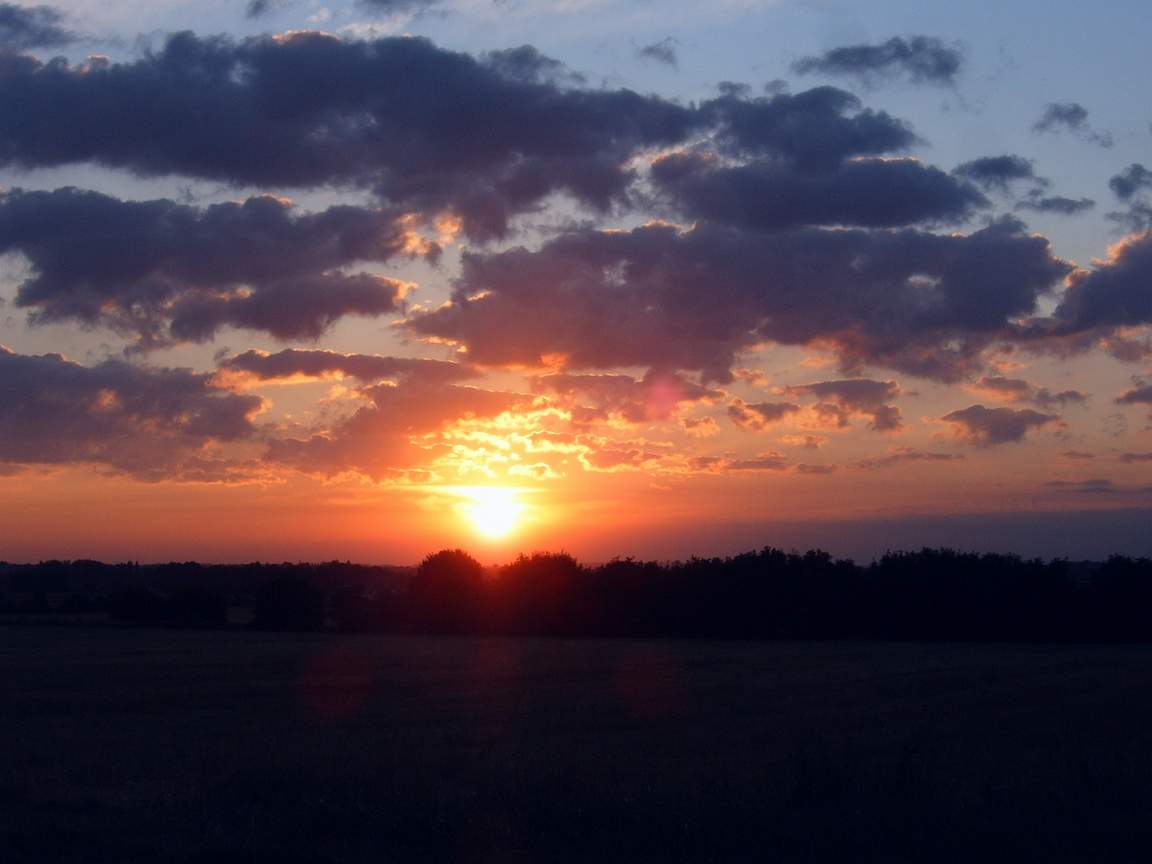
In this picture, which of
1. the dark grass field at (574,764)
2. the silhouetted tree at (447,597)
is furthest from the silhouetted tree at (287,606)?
the dark grass field at (574,764)

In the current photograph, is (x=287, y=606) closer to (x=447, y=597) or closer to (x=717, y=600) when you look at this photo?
(x=447, y=597)

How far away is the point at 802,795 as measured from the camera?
13.0m

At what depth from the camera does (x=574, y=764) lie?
634 inches

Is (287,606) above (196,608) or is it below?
above

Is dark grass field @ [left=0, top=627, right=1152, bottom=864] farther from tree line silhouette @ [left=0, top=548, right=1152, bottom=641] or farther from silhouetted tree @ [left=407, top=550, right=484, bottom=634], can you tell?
silhouetted tree @ [left=407, top=550, right=484, bottom=634]

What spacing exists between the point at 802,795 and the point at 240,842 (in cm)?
562

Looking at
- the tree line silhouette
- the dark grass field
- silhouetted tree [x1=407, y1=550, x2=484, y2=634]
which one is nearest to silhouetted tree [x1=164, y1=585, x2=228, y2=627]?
the tree line silhouette

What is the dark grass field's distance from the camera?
10977 millimetres

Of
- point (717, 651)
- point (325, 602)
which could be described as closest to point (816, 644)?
point (717, 651)

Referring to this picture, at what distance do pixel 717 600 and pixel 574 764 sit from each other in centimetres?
5868

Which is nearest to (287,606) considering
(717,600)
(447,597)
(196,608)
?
(196,608)

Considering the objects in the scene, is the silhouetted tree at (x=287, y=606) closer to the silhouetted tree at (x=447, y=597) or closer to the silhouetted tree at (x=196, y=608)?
the silhouetted tree at (x=196, y=608)

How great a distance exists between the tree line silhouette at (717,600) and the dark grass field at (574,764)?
86.8 feet

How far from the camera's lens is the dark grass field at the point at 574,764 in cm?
1098
